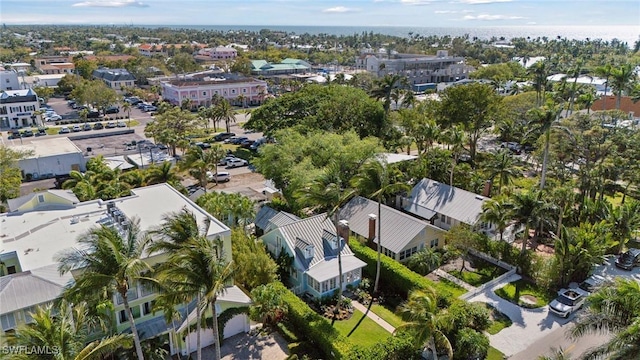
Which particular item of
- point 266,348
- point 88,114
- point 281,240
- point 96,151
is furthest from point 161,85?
point 266,348

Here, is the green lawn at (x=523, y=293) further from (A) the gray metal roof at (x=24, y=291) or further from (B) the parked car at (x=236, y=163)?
(B) the parked car at (x=236, y=163)

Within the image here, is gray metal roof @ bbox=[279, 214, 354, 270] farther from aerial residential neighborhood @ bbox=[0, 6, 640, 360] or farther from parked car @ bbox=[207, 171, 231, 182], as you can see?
parked car @ bbox=[207, 171, 231, 182]

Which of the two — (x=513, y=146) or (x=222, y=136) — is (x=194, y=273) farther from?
(x=513, y=146)

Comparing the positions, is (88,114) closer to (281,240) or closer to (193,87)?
(193,87)

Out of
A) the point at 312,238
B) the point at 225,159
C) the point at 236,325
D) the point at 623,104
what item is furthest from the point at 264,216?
the point at 623,104

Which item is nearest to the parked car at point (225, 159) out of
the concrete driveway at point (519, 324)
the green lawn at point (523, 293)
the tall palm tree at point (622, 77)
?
the concrete driveway at point (519, 324)

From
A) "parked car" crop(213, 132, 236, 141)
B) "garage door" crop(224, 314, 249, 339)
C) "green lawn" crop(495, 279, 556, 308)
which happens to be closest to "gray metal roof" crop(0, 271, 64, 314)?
"garage door" crop(224, 314, 249, 339)
